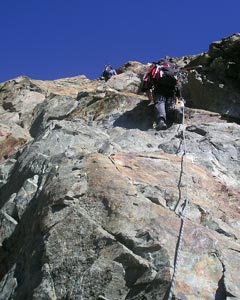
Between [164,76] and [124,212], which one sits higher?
[164,76]

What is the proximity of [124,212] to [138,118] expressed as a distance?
7600 mm

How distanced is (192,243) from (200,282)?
2.67 ft

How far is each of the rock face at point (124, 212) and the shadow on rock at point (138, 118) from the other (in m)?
0.05

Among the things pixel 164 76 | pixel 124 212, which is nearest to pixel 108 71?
pixel 164 76

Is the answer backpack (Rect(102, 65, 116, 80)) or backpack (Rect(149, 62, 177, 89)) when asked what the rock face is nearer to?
backpack (Rect(149, 62, 177, 89))

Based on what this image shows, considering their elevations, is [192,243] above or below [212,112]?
below

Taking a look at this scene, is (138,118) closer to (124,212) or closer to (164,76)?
(164,76)

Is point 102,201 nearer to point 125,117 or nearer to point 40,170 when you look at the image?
point 40,170

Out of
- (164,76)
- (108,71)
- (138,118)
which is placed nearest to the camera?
(164,76)

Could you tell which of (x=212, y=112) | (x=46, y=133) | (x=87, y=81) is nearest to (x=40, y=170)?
(x=46, y=133)

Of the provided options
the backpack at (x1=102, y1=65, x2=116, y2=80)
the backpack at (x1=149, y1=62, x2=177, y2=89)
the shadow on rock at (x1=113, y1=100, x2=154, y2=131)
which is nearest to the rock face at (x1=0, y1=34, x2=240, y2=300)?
the shadow on rock at (x1=113, y1=100, x2=154, y2=131)

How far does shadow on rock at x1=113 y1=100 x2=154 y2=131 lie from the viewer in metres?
15.8

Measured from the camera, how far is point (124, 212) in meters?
8.91

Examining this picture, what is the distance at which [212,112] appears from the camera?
658 inches
